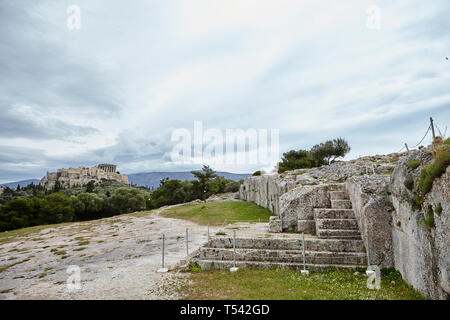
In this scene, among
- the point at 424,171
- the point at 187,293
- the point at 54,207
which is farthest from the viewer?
the point at 54,207

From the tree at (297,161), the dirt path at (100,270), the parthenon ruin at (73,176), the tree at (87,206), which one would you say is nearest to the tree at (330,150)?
the tree at (297,161)

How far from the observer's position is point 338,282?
6711 mm

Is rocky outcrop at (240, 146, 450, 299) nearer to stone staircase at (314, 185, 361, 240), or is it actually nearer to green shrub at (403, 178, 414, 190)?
green shrub at (403, 178, 414, 190)

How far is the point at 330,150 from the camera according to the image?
43.9m

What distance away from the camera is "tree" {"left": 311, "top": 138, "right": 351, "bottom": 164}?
43.4 m

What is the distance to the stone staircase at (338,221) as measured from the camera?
8.83 metres

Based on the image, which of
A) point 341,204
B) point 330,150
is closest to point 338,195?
point 341,204

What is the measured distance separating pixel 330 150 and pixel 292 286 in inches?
1653

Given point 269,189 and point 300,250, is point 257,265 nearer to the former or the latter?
point 300,250

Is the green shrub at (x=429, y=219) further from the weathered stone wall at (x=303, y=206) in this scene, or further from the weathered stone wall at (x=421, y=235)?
the weathered stone wall at (x=303, y=206)

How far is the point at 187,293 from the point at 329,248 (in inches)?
208
